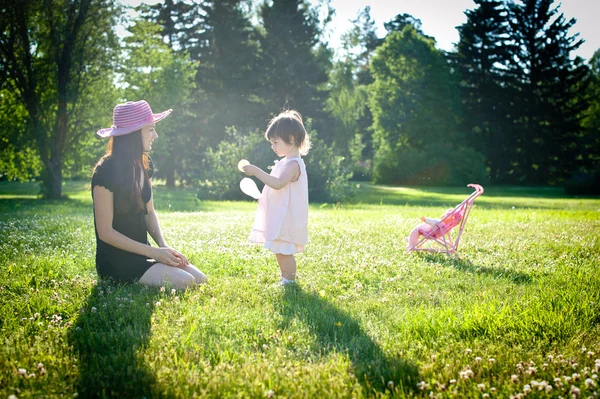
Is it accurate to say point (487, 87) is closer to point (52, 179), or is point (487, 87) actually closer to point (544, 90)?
point (544, 90)

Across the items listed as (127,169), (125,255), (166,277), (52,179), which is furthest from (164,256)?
(52,179)

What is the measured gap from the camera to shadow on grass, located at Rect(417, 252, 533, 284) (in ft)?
21.5

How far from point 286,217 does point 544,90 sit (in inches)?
2111

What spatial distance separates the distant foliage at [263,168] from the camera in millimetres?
24188

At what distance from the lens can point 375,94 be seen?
52.4 meters

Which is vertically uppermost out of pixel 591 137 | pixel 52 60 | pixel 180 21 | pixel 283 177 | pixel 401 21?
pixel 401 21

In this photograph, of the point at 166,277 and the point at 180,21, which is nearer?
the point at 166,277

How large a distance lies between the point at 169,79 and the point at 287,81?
12.8 meters

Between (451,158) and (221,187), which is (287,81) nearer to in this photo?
(451,158)

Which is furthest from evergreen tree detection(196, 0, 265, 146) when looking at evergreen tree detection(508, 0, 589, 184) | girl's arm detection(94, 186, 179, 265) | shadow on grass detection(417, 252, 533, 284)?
girl's arm detection(94, 186, 179, 265)

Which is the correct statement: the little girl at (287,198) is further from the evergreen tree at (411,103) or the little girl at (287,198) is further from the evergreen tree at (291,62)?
the evergreen tree at (411,103)

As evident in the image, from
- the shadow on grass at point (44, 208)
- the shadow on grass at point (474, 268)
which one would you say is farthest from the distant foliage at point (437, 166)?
the shadow on grass at point (474, 268)

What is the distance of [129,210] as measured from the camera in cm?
562

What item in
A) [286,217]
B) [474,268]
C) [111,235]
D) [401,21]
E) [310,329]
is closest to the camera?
[310,329]
